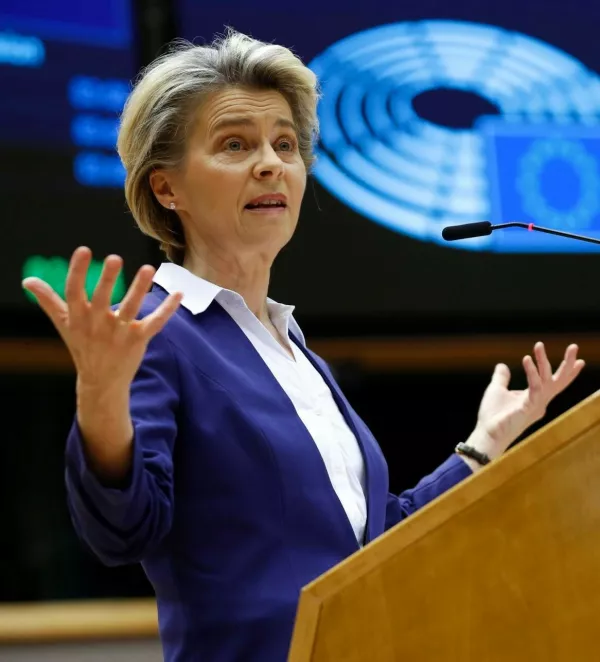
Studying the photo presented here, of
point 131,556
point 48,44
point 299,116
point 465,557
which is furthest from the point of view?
point 48,44

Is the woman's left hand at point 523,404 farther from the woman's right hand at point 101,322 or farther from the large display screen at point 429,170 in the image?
the large display screen at point 429,170

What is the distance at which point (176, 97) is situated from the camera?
1.53m

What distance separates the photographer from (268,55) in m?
1.58

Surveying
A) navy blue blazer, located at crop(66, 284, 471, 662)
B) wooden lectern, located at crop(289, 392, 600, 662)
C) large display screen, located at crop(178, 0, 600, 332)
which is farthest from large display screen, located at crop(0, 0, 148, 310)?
wooden lectern, located at crop(289, 392, 600, 662)

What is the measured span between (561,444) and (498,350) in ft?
9.57

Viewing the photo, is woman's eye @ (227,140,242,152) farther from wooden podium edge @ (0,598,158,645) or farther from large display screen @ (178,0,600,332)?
wooden podium edge @ (0,598,158,645)

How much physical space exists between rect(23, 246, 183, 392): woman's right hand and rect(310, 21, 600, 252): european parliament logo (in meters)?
2.49

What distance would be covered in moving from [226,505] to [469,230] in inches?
19.2

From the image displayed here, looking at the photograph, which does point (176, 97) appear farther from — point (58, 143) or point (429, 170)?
point (429, 170)

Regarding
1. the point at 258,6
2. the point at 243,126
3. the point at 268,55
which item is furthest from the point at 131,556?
the point at 258,6

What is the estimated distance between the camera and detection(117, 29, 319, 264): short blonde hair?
153 cm

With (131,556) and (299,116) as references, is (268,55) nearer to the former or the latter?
(299,116)

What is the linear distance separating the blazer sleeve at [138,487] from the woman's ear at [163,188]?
1.05ft

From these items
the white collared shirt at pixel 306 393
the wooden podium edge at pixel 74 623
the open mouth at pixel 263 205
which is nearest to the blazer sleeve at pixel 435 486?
the white collared shirt at pixel 306 393
